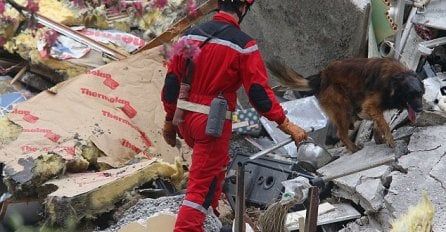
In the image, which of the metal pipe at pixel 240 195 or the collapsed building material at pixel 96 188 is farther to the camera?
the collapsed building material at pixel 96 188

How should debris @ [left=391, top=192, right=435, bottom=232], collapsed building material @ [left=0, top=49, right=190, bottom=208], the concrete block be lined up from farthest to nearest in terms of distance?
the concrete block < collapsed building material @ [left=0, top=49, right=190, bottom=208] < debris @ [left=391, top=192, right=435, bottom=232]

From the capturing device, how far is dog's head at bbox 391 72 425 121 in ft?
19.2

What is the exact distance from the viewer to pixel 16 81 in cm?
741

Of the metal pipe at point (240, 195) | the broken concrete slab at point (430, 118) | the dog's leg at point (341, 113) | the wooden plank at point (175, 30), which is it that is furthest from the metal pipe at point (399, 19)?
the metal pipe at point (240, 195)

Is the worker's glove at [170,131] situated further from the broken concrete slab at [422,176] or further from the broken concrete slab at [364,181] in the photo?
the broken concrete slab at [422,176]

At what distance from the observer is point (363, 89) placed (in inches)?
246

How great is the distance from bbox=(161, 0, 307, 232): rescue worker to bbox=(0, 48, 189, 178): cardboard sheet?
1.31 m

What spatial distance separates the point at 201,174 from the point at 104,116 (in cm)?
182

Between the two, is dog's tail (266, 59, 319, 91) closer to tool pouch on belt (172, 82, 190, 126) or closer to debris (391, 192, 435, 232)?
tool pouch on belt (172, 82, 190, 126)

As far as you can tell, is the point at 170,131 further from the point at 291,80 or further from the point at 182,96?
the point at 291,80

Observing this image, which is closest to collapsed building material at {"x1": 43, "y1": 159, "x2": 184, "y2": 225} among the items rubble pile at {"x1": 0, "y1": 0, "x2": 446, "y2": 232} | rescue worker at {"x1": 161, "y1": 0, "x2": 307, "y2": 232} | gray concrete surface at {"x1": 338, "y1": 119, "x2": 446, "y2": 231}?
rubble pile at {"x1": 0, "y1": 0, "x2": 446, "y2": 232}

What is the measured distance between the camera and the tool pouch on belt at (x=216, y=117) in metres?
4.61

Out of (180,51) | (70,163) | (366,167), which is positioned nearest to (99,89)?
(70,163)

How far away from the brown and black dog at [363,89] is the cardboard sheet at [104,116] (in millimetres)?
1187
